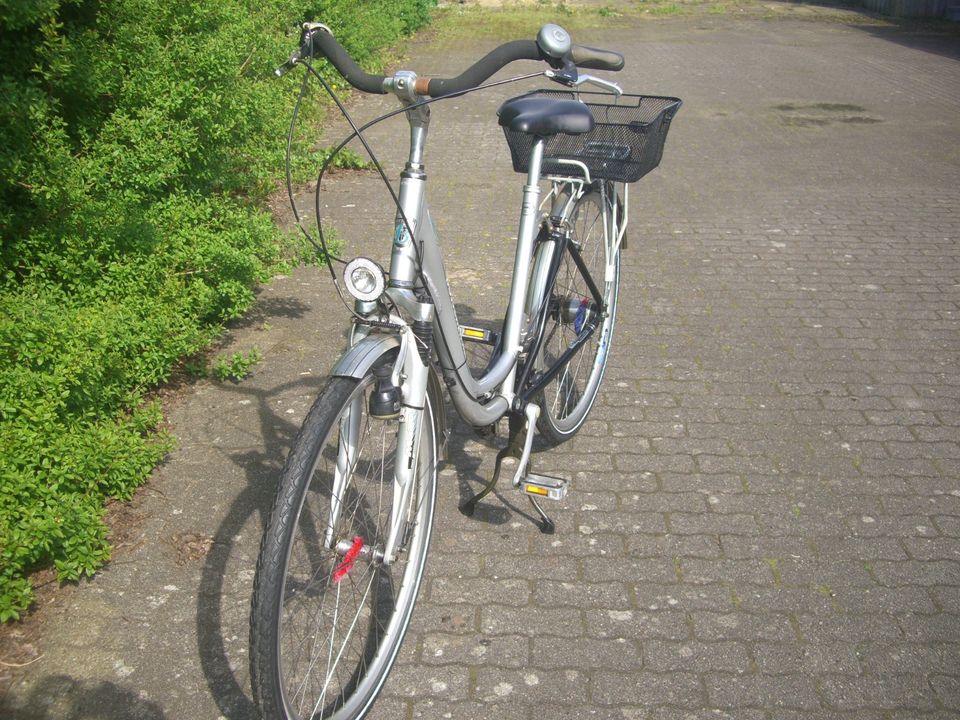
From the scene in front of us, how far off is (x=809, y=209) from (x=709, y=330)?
280 cm

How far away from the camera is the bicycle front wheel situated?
2.32m

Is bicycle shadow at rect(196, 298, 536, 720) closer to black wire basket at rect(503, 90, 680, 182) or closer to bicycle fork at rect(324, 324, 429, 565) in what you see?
bicycle fork at rect(324, 324, 429, 565)

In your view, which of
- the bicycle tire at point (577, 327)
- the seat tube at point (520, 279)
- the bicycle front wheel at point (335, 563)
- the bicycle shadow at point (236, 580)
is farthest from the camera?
the bicycle tire at point (577, 327)

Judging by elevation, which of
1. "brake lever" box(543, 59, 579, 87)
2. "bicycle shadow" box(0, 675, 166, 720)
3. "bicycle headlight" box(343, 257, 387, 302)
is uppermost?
"brake lever" box(543, 59, 579, 87)

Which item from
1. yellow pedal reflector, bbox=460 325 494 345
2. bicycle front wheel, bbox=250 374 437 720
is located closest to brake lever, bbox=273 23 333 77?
bicycle front wheel, bbox=250 374 437 720

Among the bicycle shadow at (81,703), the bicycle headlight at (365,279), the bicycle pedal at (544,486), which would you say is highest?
the bicycle headlight at (365,279)

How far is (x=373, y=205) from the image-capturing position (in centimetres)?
776

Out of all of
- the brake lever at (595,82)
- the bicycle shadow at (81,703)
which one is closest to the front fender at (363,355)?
the brake lever at (595,82)

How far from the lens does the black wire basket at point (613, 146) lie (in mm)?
3869

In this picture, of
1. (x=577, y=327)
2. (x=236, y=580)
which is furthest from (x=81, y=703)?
(x=577, y=327)

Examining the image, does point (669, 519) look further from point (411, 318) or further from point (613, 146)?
point (411, 318)

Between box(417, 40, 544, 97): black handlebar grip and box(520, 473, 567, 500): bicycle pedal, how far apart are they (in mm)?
1569

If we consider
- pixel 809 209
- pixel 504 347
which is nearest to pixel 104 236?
pixel 504 347

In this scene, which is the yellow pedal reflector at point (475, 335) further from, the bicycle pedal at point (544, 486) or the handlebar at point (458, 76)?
the handlebar at point (458, 76)
